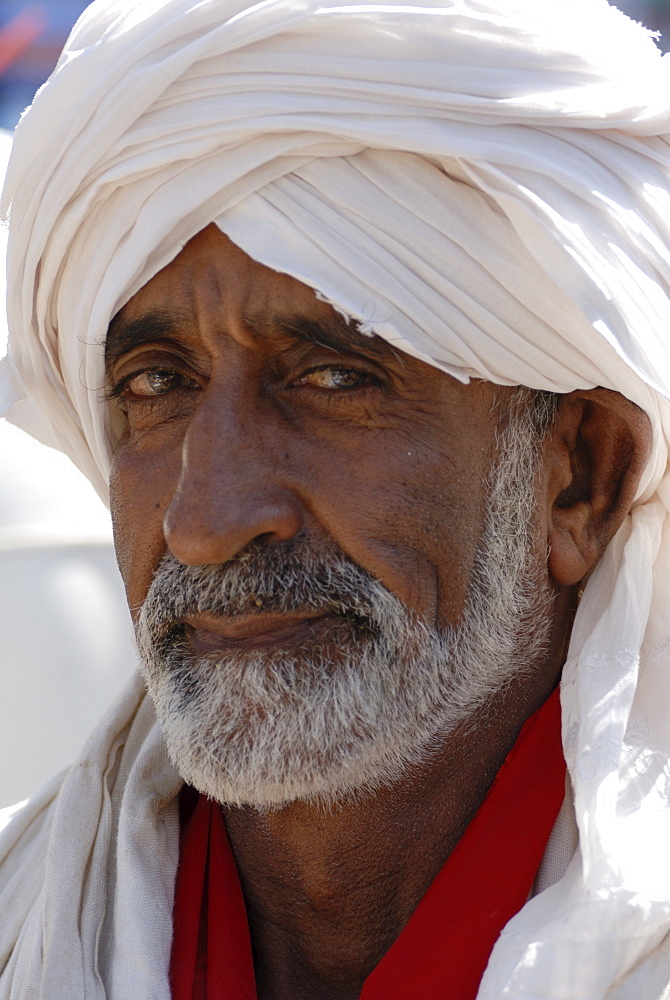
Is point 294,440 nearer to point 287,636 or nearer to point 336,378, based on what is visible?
point 336,378

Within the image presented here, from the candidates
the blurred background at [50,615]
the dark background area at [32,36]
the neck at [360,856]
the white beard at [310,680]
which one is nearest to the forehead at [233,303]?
the white beard at [310,680]

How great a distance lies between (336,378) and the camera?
6.48 ft

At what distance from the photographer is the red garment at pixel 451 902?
1830 millimetres

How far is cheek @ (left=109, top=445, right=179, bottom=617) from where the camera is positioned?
6.66ft

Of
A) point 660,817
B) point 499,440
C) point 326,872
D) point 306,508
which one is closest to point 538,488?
point 499,440

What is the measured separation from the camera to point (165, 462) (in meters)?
2.05

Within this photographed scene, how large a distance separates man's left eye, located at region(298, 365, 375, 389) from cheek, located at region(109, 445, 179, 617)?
0.86 feet

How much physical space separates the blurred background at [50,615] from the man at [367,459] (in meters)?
0.92

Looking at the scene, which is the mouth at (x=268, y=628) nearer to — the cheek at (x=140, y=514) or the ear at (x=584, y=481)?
the cheek at (x=140, y=514)

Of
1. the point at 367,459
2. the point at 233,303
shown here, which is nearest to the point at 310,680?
the point at 367,459

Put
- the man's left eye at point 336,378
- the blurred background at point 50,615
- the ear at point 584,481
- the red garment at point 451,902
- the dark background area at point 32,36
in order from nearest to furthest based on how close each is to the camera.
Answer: the red garment at point 451,902
the man's left eye at point 336,378
the ear at point 584,481
the blurred background at point 50,615
the dark background area at point 32,36

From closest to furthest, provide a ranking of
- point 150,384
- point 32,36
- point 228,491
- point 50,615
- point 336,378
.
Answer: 1. point 228,491
2. point 336,378
3. point 150,384
4. point 50,615
5. point 32,36

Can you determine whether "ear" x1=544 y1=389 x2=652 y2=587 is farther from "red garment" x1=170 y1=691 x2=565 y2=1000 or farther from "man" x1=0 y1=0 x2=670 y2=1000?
"red garment" x1=170 y1=691 x2=565 y2=1000

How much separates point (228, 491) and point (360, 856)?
2.14ft
